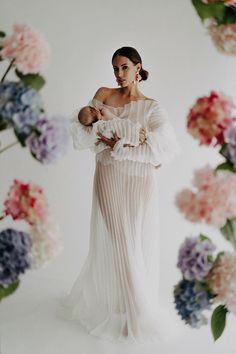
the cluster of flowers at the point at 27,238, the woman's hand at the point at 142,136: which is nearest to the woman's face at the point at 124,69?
the woman's hand at the point at 142,136

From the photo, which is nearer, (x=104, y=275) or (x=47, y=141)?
(x=47, y=141)

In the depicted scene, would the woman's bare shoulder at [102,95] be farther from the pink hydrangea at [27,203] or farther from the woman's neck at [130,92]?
the pink hydrangea at [27,203]

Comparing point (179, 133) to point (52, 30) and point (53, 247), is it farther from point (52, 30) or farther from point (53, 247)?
point (53, 247)

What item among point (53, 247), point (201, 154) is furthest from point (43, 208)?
point (201, 154)

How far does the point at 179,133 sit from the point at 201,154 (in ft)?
0.58

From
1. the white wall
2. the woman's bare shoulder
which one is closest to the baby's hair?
the woman's bare shoulder

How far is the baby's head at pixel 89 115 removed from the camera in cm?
218

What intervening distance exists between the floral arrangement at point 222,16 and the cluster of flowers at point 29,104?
47 cm

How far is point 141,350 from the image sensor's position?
2166 millimetres

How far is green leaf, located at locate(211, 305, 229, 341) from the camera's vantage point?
1.53m

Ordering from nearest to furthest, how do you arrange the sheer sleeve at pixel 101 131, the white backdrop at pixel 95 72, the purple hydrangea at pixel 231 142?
the purple hydrangea at pixel 231 142, the sheer sleeve at pixel 101 131, the white backdrop at pixel 95 72

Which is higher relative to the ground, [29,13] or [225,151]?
[29,13]

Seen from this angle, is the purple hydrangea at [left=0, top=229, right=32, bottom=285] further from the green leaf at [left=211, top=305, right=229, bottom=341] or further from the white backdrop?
the white backdrop

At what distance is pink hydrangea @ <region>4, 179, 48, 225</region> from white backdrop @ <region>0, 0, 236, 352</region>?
1.29 metres
